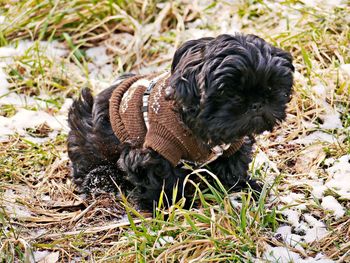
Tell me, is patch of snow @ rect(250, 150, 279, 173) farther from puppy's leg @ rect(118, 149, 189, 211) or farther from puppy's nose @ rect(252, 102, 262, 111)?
puppy's nose @ rect(252, 102, 262, 111)

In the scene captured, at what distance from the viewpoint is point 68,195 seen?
12.7 feet

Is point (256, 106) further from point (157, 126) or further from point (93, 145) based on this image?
point (93, 145)

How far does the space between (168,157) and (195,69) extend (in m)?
0.55

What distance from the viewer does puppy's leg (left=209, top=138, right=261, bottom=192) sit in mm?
3521

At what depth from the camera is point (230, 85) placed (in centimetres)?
283

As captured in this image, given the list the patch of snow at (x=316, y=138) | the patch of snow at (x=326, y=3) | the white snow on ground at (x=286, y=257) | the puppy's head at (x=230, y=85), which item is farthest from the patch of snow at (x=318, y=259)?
the patch of snow at (x=326, y=3)

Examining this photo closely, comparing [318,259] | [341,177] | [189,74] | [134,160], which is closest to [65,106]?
[134,160]

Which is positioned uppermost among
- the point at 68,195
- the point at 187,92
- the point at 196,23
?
the point at 187,92

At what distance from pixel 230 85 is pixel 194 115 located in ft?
0.93

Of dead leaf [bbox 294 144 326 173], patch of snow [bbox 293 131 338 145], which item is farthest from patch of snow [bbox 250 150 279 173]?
patch of snow [bbox 293 131 338 145]

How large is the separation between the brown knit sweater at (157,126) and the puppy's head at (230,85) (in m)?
0.14

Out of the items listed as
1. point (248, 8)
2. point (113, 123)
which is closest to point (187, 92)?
point (113, 123)

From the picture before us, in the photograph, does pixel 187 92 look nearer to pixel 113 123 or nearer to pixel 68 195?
pixel 113 123

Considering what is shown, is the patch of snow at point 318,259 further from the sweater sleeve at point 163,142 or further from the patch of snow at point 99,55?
the patch of snow at point 99,55
